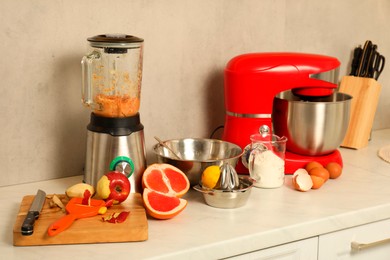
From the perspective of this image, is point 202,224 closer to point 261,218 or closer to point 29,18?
A: point 261,218

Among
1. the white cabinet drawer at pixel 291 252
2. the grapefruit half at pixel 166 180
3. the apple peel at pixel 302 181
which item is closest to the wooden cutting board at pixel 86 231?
the grapefruit half at pixel 166 180

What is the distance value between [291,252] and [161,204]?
0.32 m

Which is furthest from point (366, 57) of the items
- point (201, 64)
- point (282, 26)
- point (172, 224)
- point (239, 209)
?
point (172, 224)

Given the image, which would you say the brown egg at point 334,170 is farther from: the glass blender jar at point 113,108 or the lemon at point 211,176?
the glass blender jar at point 113,108

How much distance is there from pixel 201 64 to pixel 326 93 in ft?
1.26

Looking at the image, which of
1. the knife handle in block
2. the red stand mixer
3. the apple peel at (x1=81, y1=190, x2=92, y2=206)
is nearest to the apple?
the apple peel at (x1=81, y1=190, x2=92, y2=206)

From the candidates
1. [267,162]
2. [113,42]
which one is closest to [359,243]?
[267,162]

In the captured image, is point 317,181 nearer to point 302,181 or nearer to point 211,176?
point 302,181

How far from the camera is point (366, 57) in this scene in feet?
7.01

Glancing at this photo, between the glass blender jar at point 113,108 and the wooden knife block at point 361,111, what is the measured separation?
83 centimetres

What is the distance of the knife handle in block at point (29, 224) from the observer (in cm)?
123

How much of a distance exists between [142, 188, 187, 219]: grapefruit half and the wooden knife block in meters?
0.84

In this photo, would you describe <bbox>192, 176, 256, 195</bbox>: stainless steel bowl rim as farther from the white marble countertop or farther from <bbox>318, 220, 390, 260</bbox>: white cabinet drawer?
<bbox>318, 220, 390, 260</bbox>: white cabinet drawer

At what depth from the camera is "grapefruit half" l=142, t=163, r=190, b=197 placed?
1479 millimetres
